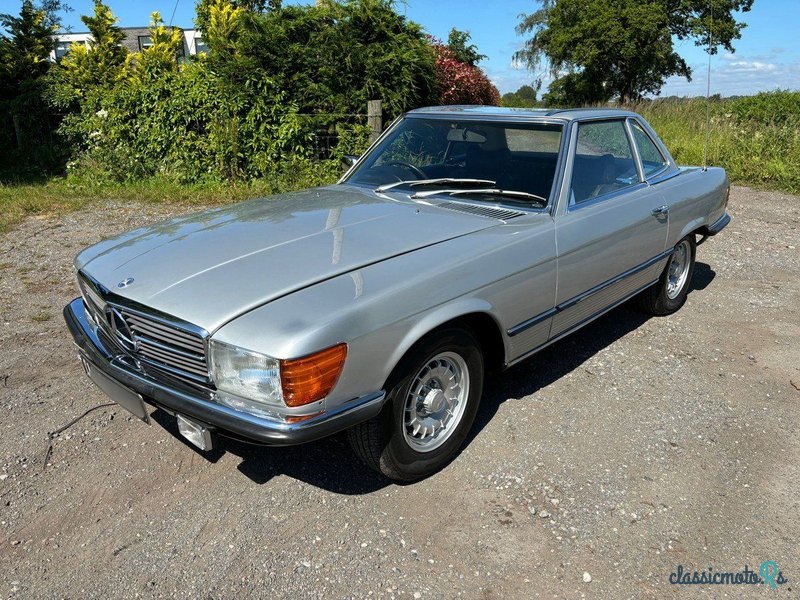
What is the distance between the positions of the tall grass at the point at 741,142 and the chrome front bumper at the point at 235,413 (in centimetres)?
1082

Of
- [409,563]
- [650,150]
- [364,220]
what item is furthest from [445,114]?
[409,563]

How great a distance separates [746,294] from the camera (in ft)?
18.9

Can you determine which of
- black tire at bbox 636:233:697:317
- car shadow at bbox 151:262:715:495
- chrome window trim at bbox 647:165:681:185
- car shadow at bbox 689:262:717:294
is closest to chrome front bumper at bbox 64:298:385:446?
car shadow at bbox 151:262:715:495

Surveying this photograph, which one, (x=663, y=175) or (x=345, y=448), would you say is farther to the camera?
(x=663, y=175)

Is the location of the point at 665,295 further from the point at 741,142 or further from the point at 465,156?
the point at 741,142

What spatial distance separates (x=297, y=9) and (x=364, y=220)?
778cm

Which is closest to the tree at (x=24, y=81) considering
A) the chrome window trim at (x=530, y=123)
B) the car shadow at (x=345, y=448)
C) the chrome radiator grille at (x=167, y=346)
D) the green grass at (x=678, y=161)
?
the green grass at (x=678, y=161)

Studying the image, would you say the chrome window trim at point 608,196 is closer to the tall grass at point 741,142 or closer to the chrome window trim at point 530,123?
the chrome window trim at point 530,123

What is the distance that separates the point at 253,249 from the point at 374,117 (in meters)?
6.97

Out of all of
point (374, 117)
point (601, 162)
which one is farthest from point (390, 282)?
point (374, 117)

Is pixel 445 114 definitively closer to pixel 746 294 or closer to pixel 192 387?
pixel 192 387

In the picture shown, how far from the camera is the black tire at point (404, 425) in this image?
2.68m

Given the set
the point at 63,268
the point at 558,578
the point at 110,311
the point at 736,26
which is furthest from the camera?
the point at 736,26

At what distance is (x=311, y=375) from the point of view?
2287 mm
